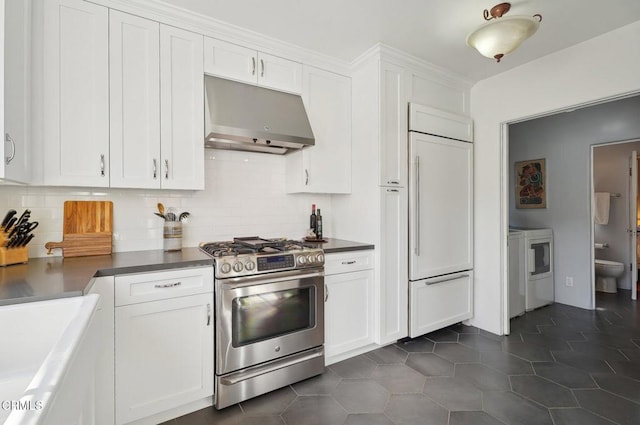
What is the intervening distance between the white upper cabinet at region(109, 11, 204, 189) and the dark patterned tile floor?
5.15ft

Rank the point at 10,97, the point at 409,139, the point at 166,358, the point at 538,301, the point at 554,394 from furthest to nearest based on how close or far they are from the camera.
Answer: the point at 538,301 < the point at 409,139 < the point at 554,394 < the point at 166,358 < the point at 10,97

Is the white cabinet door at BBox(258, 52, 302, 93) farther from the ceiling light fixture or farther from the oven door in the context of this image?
the oven door

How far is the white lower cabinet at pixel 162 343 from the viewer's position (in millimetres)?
1726

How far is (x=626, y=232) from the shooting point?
4.67 m

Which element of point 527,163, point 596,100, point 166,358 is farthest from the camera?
point 527,163

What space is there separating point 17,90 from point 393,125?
7.97 feet

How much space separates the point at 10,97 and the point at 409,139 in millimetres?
2613

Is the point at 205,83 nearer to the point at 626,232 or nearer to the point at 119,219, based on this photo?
the point at 119,219

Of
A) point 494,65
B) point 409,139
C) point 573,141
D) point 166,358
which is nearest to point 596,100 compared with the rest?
point 494,65

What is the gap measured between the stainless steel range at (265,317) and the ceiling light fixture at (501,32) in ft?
5.65

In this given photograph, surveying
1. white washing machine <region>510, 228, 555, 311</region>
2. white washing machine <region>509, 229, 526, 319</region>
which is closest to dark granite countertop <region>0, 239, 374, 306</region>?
white washing machine <region>509, 229, 526, 319</region>

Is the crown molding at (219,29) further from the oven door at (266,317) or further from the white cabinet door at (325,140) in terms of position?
the oven door at (266,317)

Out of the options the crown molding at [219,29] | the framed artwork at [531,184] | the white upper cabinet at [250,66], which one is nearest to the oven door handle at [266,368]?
the white upper cabinet at [250,66]

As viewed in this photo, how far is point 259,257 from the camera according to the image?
2.07 metres
